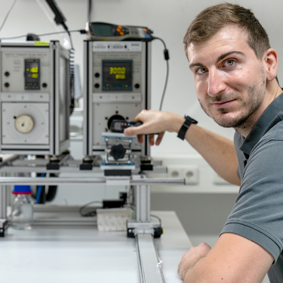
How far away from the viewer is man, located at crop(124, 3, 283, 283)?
0.68m

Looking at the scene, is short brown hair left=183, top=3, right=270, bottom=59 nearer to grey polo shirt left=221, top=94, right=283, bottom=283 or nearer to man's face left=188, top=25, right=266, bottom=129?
man's face left=188, top=25, right=266, bottom=129

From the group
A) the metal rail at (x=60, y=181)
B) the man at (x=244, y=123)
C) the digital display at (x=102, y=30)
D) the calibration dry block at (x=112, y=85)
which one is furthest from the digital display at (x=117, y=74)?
the man at (x=244, y=123)

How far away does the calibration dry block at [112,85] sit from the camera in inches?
61.1

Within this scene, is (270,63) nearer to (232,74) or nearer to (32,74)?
(232,74)

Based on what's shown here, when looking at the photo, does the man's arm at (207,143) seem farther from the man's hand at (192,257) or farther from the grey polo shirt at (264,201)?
the grey polo shirt at (264,201)

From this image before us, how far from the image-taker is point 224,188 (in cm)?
223

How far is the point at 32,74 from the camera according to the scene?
154 cm

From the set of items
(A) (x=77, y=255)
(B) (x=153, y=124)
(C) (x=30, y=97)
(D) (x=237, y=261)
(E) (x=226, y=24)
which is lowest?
(A) (x=77, y=255)

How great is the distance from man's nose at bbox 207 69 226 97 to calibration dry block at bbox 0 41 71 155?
810 millimetres

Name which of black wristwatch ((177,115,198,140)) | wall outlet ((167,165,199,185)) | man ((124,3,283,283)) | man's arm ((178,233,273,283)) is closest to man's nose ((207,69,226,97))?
man ((124,3,283,283))

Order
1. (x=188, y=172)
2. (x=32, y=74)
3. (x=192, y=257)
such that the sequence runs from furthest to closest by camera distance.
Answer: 1. (x=188, y=172)
2. (x=32, y=74)
3. (x=192, y=257)

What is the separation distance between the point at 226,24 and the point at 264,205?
0.48 m

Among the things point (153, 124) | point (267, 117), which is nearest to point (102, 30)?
point (153, 124)

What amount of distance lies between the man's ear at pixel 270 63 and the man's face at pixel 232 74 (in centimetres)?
2
